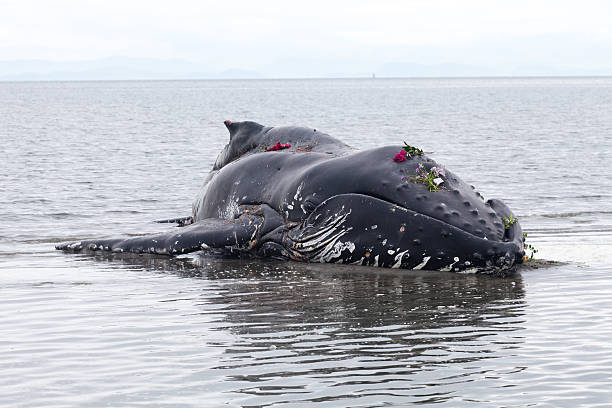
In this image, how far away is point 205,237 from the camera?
13.0 m

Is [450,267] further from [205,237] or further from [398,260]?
[205,237]

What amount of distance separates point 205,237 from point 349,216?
7.55 ft

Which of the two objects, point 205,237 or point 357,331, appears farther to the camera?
point 205,237

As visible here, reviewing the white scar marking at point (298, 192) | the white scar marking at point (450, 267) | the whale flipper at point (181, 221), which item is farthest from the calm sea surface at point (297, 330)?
the white scar marking at point (298, 192)

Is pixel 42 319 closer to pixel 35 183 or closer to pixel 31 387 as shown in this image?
pixel 31 387

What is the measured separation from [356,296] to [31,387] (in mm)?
4406

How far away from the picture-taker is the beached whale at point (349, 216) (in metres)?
11.4

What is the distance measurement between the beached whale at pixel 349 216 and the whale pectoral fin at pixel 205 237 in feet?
0.05

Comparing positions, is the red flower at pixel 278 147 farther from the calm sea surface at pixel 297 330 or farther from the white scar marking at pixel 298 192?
the calm sea surface at pixel 297 330

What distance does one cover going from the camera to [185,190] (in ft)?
88.3

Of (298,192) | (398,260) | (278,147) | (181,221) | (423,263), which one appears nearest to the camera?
(423,263)

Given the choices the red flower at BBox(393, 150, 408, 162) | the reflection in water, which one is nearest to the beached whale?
the red flower at BBox(393, 150, 408, 162)

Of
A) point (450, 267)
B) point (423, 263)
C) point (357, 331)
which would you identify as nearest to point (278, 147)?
point (423, 263)

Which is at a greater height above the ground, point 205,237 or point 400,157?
point 400,157
